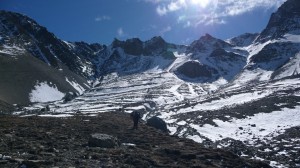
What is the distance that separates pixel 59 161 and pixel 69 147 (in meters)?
5.26

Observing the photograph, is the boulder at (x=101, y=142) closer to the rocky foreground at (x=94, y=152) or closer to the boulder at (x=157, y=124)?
the rocky foreground at (x=94, y=152)

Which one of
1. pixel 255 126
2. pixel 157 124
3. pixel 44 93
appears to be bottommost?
pixel 157 124

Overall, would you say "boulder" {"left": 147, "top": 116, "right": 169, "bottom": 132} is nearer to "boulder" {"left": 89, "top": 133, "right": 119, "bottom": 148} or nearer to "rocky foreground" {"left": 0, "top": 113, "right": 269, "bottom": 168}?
"rocky foreground" {"left": 0, "top": 113, "right": 269, "bottom": 168}

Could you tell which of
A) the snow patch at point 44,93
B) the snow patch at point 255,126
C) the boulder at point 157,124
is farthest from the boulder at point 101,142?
the snow patch at point 44,93

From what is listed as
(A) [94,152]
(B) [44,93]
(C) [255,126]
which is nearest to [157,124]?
(C) [255,126]

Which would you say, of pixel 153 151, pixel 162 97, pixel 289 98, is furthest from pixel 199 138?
pixel 162 97

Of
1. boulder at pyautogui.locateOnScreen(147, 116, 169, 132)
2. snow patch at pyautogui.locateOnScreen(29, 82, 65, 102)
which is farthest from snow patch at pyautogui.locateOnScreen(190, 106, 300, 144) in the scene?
snow patch at pyautogui.locateOnScreen(29, 82, 65, 102)

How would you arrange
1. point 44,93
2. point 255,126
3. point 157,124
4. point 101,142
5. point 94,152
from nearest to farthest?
point 94,152 < point 101,142 < point 157,124 < point 255,126 < point 44,93

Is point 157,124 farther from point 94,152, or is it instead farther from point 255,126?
point 94,152

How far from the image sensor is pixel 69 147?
29.1 meters

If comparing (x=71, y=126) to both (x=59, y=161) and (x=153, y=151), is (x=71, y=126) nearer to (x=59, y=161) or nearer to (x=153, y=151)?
(x=153, y=151)

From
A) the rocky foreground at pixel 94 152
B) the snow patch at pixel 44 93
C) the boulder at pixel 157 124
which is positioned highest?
the snow patch at pixel 44 93

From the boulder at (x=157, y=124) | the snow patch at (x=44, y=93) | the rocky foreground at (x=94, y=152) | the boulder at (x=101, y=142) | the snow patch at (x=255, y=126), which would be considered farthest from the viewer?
the snow patch at (x=44, y=93)

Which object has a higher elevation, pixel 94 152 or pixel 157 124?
pixel 157 124
